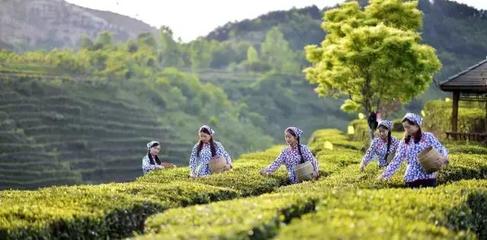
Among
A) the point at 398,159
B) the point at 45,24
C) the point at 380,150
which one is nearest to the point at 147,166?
the point at 380,150

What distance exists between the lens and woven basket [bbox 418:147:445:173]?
30.2 feet

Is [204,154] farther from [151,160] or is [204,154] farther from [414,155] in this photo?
[414,155]

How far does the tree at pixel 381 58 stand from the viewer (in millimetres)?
24172

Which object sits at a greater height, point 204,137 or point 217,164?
point 204,137

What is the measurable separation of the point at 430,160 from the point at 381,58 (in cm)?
1540

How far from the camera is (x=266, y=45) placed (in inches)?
5094

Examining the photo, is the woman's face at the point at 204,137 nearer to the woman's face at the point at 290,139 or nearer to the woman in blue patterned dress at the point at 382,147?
the woman's face at the point at 290,139

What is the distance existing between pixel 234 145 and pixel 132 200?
8217cm

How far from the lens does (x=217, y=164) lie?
1252 centimetres

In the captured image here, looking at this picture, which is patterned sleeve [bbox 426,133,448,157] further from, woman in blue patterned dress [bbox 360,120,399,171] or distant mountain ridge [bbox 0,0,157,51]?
distant mountain ridge [bbox 0,0,157,51]

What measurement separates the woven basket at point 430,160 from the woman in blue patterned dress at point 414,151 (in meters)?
0.09

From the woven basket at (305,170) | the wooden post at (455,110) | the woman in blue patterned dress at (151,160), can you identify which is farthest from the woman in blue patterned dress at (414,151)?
the wooden post at (455,110)

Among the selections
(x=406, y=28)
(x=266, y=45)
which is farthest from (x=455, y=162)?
(x=266, y=45)

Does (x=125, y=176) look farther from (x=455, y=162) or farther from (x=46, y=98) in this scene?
(x=455, y=162)
